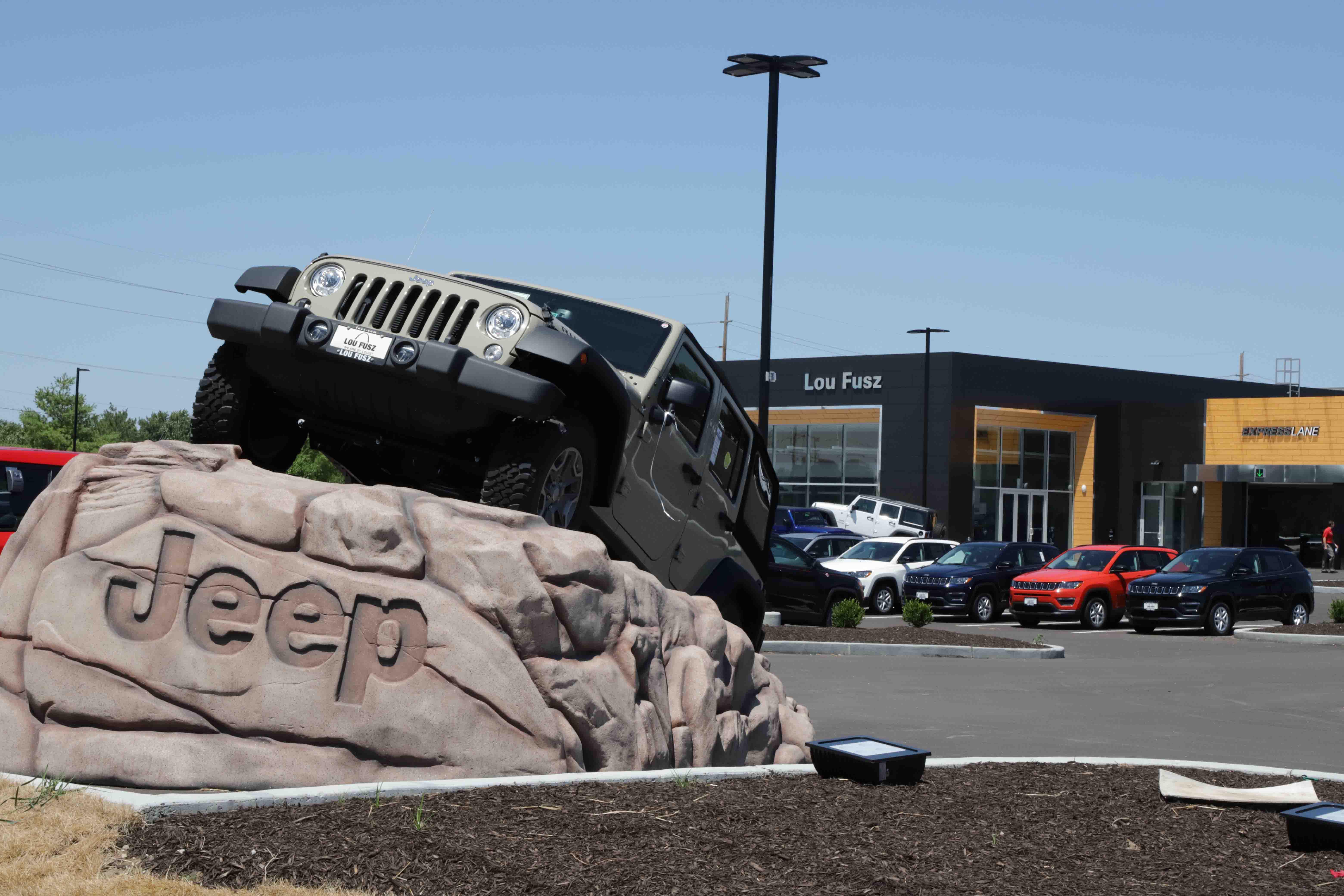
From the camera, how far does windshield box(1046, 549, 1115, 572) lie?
2602cm

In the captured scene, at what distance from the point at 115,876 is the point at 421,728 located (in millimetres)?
1608

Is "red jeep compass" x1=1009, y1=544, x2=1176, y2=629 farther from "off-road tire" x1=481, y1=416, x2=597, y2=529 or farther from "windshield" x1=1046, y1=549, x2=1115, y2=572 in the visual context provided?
"off-road tire" x1=481, y1=416, x2=597, y2=529

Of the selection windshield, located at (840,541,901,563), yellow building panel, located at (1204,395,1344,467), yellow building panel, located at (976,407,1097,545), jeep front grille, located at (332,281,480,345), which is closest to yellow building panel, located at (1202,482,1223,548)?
yellow building panel, located at (1204,395,1344,467)

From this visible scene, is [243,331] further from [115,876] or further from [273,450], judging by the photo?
[115,876]

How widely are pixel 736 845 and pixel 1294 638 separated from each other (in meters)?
19.0

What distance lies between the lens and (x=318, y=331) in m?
7.71

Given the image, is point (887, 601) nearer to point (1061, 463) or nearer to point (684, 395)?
point (684, 395)

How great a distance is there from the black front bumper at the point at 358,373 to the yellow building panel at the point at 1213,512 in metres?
49.1

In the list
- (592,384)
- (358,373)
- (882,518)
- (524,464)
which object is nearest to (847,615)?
(592,384)

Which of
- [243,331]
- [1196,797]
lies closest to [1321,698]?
[1196,797]

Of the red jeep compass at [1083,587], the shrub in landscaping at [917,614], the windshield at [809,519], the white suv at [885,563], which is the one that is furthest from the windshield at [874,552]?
the windshield at [809,519]

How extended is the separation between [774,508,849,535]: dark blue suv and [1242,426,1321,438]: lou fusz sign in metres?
16.7

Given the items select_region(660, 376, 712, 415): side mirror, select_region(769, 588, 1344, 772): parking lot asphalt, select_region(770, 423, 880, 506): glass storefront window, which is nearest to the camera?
select_region(660, 376, 712, 415): side mirror

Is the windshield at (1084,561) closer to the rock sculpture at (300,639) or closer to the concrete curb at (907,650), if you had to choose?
the concrete curb at (907,650)
